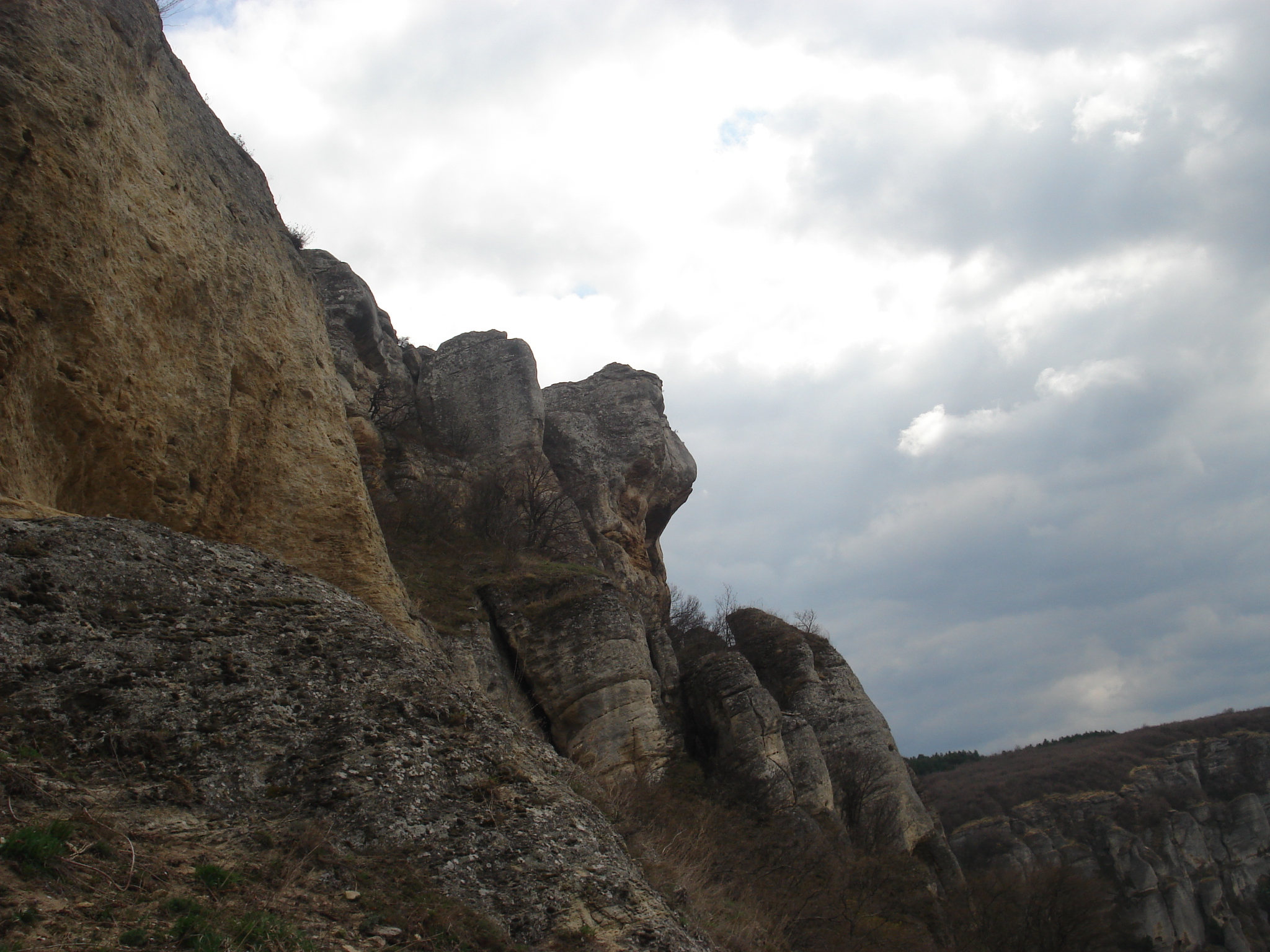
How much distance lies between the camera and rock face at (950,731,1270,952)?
50469mm

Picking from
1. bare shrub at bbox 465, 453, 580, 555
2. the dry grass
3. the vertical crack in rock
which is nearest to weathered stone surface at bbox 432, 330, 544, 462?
bare shrub at bbox 465, 453, 580, 555

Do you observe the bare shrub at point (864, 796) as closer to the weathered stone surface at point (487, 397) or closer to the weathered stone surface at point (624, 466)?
the weathered stone surface at point (624, 466)

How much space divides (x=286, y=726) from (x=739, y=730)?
54.2 feet

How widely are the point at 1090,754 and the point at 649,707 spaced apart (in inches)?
2825

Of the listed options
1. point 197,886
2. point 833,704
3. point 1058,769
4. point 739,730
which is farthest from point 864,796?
point 1058,769

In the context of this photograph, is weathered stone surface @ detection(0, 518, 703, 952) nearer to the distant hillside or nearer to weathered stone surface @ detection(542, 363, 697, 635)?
weathered stone surface @ detection(542, 363, 697, 635)

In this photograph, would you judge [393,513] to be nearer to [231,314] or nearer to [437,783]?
[231,314]

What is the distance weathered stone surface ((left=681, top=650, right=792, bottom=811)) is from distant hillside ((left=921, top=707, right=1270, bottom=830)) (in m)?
37.6

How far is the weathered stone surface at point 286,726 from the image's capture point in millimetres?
Answer: 6039

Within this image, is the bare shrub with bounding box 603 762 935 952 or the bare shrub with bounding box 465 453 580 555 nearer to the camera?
the bare shrub with bounding box 603 762 935 952

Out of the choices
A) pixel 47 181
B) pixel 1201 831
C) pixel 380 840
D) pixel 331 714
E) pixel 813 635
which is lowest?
pixel 1201 831

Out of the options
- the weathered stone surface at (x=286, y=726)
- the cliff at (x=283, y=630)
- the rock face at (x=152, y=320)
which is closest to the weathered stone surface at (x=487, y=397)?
the cliff at (x=283, y=630)

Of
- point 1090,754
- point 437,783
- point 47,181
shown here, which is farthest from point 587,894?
point 1090,754

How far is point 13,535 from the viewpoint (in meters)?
7.03
